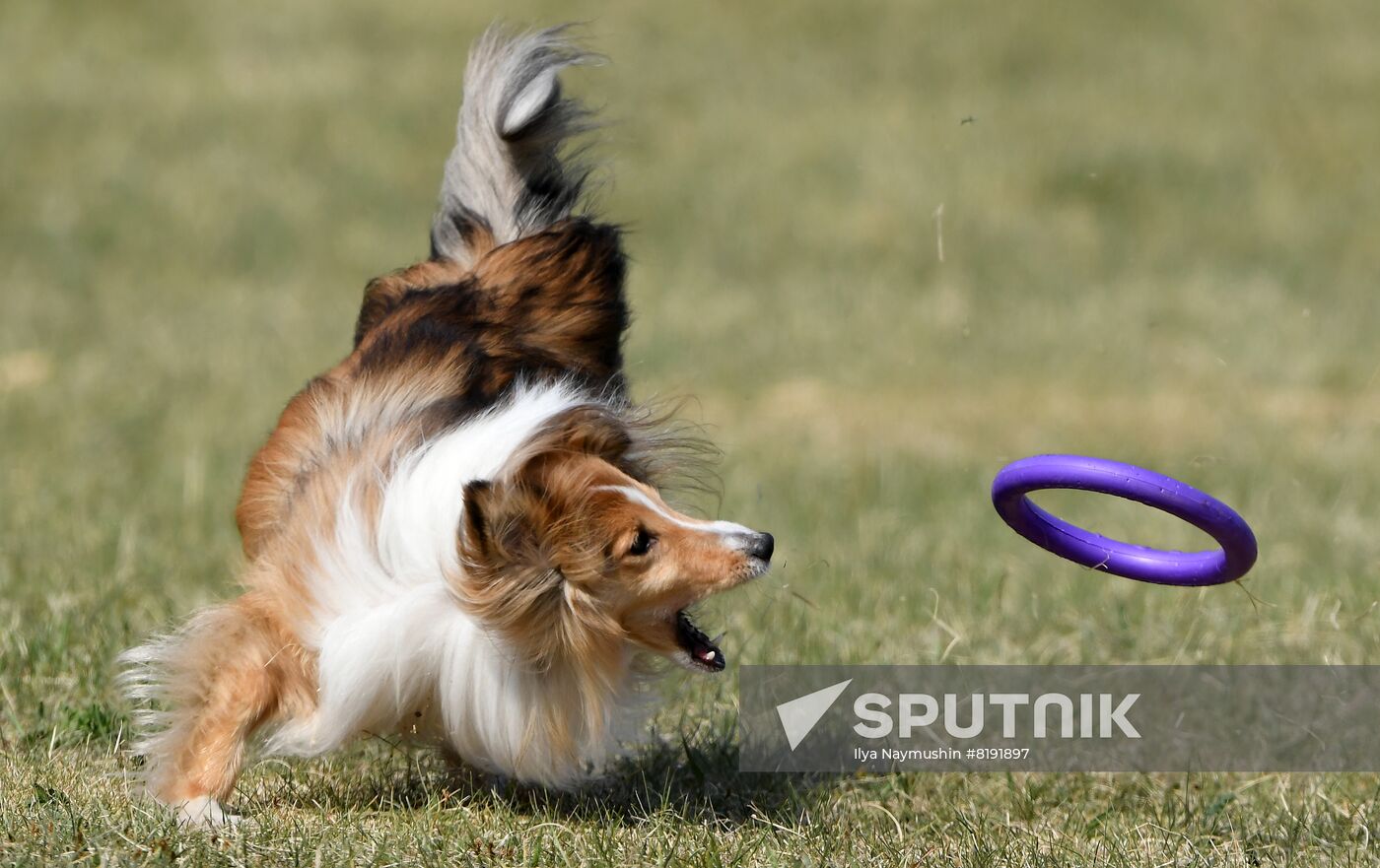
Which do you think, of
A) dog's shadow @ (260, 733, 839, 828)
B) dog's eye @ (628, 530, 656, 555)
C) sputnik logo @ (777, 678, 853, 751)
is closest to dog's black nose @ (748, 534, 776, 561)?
dog's eye @ (628, 530, 656, 555)

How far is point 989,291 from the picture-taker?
14148 millimetres

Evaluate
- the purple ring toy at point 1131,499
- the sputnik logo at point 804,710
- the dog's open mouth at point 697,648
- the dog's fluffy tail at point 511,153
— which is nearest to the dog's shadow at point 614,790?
the sputnik logo at point 804,710

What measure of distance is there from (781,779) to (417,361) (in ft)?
5.39

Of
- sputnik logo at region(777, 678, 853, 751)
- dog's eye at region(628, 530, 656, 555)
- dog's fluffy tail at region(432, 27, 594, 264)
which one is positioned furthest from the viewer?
dog's fluffy tail at region(432, 27, 594, 264)

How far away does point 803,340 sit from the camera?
13008mm

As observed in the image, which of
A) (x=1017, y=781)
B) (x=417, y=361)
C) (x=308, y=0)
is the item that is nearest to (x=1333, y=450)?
(x=1017, y=781)

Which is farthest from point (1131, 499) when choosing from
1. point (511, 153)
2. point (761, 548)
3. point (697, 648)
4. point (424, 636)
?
point (511, 153)

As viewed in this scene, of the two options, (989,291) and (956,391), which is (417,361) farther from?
(989,291)

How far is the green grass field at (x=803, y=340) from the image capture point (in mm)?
4570

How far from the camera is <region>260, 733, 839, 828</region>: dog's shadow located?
448 cm

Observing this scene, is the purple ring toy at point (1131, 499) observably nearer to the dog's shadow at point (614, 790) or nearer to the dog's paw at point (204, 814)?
the dog's shadow at point (614, 790)

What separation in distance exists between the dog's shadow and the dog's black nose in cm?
78

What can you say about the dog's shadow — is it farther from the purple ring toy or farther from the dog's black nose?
the purple ring toy

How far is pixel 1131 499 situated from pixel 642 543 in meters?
1.40
